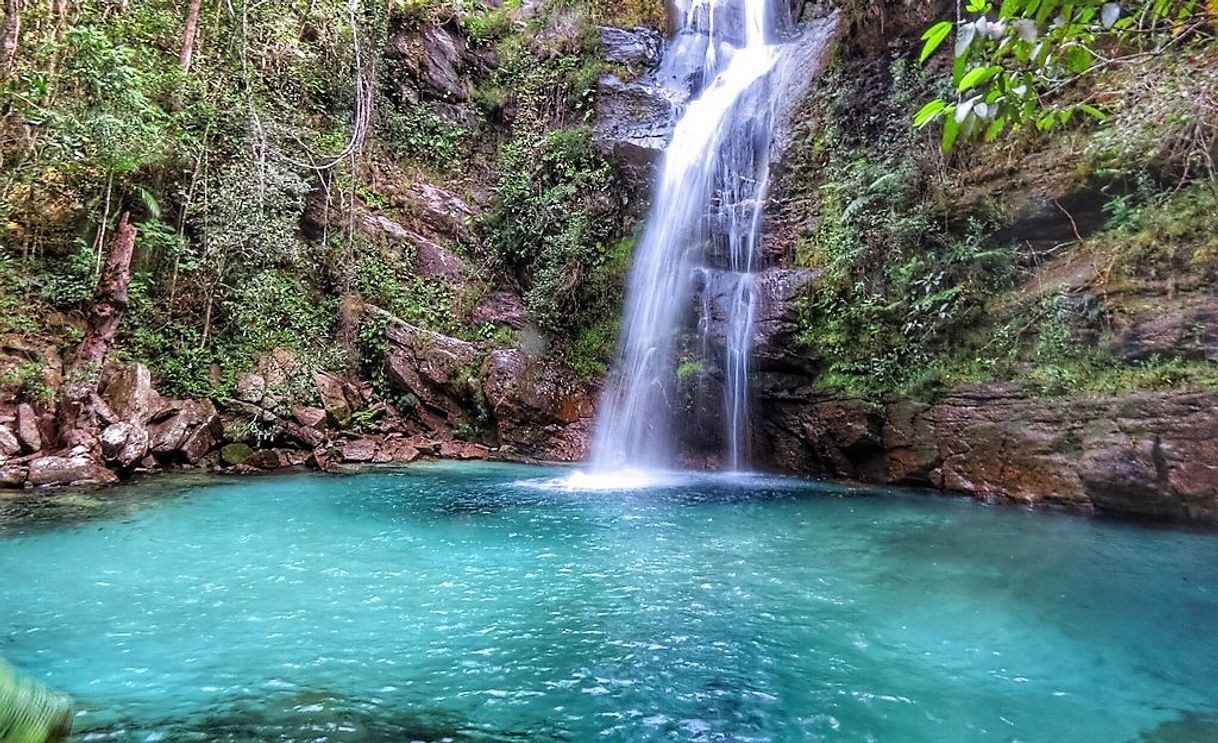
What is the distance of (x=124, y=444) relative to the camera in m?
8.94

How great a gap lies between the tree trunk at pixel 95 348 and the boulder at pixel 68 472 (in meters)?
0.19

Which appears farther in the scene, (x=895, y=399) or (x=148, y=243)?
(x=148, y=243)

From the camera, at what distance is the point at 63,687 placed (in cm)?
318

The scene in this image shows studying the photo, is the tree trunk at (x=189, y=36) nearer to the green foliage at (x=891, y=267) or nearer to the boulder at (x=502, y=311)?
the boulder at (x=502, y=311)

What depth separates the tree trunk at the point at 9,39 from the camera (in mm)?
9094

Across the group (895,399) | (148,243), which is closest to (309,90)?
(148,243)

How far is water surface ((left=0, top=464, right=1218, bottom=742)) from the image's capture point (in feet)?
10.1

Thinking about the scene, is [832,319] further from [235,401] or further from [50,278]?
[50,278]

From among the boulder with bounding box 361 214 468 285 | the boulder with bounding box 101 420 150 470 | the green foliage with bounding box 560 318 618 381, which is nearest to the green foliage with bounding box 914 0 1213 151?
the boulder with bounding box 101 420 150 470

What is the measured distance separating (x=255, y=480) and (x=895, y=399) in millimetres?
9866

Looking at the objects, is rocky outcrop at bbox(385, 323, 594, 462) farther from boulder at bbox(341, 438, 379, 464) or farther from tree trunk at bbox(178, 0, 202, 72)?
tree trunk at bbox(178, 0, 202, 72)

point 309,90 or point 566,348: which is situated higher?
point 309,90

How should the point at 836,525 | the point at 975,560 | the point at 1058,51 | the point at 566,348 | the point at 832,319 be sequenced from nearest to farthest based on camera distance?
the point at 1058,51
the point at 975,560
the point at 836,525
the point at 832,319
the point at 566,348

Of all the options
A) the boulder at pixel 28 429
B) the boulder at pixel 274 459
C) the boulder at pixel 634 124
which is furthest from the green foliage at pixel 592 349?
the boulder at pixel 28 429
